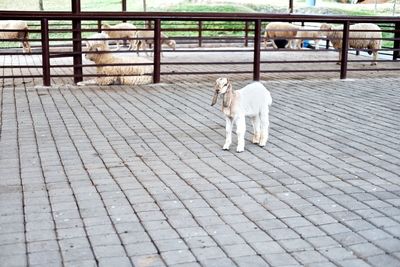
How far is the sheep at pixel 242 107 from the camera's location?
5.98 m

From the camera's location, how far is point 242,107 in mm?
6152

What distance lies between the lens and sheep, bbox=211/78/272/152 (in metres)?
5.98

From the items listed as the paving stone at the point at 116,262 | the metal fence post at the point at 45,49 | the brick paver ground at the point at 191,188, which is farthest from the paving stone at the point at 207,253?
the metal fence post at the point at 45,49

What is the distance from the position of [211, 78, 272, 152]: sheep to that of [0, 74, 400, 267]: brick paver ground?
19 centimetres

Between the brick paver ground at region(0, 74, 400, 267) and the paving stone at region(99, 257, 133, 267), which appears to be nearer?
the paving stone at region(99, 257, 133, 267)

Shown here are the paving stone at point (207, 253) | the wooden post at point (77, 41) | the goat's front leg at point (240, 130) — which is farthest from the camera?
the wooden post at point (77, 41)

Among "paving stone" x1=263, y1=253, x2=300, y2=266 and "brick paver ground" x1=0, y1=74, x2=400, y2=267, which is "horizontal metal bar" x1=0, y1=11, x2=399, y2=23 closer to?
"brick paver ground" x1=0, y1=74, x2=400, y2=267

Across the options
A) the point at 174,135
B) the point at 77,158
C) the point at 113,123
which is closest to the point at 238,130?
the point at 174,135

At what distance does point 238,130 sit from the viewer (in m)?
6.19

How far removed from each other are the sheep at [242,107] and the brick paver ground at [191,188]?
0.19 meters

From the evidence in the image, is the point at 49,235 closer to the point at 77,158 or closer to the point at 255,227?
the point at 255,227

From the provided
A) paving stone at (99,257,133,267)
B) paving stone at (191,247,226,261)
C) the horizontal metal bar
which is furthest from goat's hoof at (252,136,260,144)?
the horizontal metal bar

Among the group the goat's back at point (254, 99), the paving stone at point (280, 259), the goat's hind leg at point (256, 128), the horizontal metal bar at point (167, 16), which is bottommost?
the paving stone at point (280, 259)

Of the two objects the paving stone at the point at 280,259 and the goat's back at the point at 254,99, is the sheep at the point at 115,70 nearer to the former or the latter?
the goat's back at the point at 254,99
